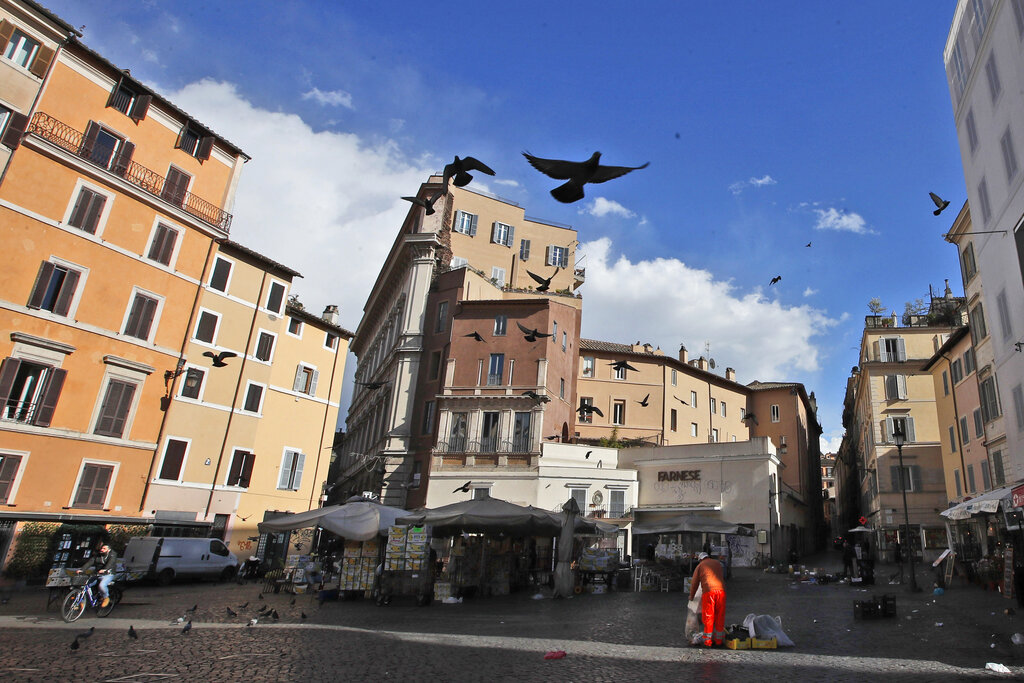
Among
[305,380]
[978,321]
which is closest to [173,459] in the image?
[305,380]

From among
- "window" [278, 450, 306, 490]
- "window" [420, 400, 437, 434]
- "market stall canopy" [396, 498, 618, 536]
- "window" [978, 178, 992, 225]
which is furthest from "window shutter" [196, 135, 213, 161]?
"window" [978, 178, 992, 225]

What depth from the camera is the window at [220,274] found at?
3116cm

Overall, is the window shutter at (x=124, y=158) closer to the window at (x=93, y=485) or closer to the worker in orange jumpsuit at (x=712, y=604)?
the window at (x=93, y=485)

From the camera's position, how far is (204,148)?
31812mm

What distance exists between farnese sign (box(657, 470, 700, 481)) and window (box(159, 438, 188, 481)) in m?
24.1

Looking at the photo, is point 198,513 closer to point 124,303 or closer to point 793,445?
point 124,303

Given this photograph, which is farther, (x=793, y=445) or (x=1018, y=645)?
(x=793, y=445)

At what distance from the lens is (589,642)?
1048 cm

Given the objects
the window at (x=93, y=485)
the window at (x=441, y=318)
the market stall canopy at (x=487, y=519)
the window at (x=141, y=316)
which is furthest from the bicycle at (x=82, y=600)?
the window at (x=441, y=318)

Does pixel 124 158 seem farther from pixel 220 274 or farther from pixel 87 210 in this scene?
pixel 220 274

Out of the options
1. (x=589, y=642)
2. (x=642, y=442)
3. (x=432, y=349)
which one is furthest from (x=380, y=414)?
(x=589, y=642)

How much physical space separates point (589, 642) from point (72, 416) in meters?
23.6

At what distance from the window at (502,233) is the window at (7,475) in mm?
30635

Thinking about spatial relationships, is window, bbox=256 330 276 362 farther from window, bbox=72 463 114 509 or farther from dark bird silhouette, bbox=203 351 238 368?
window, bbox=72 463 114 509
